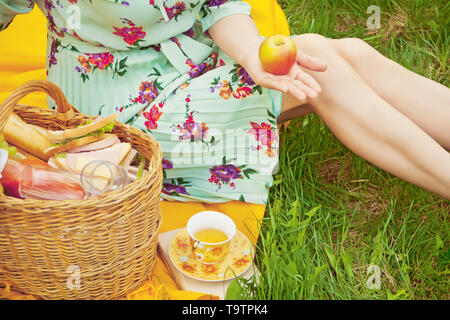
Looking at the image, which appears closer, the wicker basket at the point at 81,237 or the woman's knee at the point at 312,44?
the wicker basket at the point at 81,237

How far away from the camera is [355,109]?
147cm

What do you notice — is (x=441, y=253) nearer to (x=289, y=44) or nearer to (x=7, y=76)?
(x=289, y=44)

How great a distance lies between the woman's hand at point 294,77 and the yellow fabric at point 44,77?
413 mm

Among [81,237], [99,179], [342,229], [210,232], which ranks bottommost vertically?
[342,229]

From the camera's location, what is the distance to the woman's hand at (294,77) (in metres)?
1.36

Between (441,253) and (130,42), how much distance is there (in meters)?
1.10

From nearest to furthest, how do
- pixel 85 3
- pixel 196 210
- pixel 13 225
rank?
pixel 13 225
pixel 85 3
pixel 196 210

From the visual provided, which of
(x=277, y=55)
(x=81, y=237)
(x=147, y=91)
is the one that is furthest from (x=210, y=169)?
(x=81, y=237)

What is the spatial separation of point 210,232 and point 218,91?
0.41 metres

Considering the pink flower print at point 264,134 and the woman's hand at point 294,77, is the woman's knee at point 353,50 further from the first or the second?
the pink flower print at point 264,134

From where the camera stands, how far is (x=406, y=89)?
1.61m

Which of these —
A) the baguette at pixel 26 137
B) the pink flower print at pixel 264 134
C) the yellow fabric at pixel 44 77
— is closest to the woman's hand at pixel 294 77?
the pink flower print at pixel 264 134

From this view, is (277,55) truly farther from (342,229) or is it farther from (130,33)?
(342,229)
